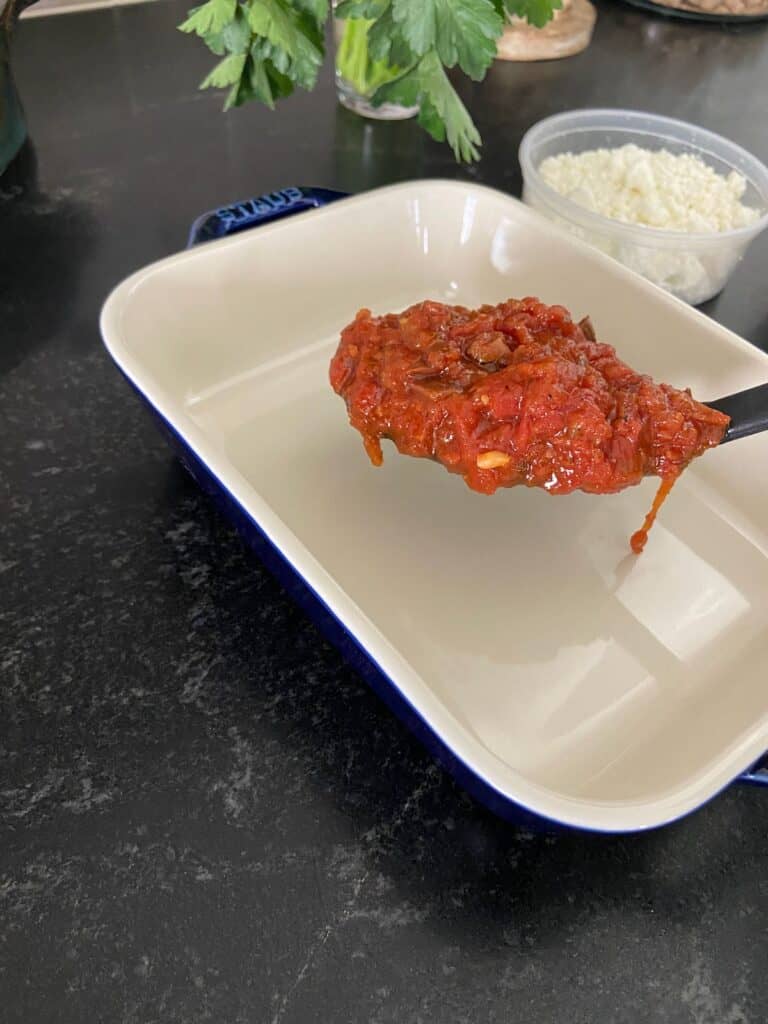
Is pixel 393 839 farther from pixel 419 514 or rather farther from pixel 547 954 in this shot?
pixel 419 514

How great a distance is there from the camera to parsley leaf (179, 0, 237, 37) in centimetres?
89

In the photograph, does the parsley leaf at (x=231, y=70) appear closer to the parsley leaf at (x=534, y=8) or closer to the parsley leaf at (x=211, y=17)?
the parsley leaf at (x=211, y=17)

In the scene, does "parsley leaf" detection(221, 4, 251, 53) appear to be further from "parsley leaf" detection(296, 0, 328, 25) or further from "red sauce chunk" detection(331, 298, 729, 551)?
"red sauce chunk" detection(331, 298, 729, 551)

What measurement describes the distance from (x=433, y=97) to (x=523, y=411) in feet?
1.65

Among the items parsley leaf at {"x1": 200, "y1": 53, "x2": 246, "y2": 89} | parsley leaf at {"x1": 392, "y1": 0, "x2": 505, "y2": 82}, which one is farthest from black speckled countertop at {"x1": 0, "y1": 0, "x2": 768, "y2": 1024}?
parsley leaf at {"x1": 392, "y1": 0, "x2": 505, "y2": 82}

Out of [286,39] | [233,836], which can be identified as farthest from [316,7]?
[233,836]

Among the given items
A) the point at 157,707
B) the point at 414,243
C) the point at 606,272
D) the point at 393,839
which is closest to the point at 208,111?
the point at 414,243

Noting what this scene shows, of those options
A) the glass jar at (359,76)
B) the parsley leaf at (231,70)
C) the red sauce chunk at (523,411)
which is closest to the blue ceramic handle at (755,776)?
the red sauce chunk at (523,411)

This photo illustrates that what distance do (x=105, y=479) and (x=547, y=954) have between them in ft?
1.82

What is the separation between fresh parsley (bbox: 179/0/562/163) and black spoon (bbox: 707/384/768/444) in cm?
42

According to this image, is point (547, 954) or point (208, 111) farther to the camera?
point (208, 111)

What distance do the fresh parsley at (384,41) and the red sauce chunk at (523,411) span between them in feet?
1.04

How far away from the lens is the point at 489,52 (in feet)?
2.81

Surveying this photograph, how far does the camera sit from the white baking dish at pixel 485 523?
0.59 m
